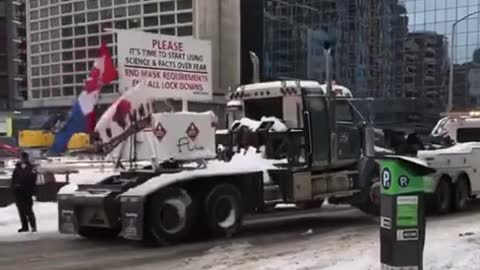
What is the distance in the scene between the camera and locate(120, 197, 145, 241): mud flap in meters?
13.4

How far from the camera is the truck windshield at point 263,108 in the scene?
54.3 ft

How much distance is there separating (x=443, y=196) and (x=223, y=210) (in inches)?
265

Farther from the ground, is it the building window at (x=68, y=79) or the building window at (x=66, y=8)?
the building window at (x=66, y=8)

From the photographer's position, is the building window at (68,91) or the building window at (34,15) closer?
the building window at (68,91)

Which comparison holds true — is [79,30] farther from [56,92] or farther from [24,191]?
[24,191]

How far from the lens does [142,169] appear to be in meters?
14.8

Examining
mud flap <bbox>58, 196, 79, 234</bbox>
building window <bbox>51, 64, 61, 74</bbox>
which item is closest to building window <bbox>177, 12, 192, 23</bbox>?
building window <bbox>51, 64, 61, 74</bbox>

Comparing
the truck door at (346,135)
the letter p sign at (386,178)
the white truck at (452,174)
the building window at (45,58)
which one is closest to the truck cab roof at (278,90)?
the truck door at (346,135)

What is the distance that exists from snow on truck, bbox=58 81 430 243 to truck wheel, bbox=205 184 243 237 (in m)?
0.02

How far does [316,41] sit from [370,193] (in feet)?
268

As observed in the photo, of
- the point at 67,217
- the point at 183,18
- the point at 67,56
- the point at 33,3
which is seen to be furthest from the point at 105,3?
the point at 67,217

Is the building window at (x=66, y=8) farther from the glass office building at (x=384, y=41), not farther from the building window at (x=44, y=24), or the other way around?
the glass office building at (x=384, y=41)

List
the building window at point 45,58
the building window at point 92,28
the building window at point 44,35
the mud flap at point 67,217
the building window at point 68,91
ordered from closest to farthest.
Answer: the mud flap at point 67,217 < the building window at point 68,91 < the building window at point 92,28 < the building window at point 45,58 < the building window at point 44,35

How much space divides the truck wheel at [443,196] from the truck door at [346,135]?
9.80 ft
